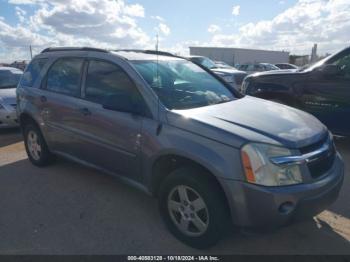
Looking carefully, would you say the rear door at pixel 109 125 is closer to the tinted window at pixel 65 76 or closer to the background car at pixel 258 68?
the tinted window at pixel 65 76

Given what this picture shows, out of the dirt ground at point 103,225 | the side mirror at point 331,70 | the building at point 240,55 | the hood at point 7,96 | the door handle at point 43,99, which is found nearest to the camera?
the dirt ground at point 103,225

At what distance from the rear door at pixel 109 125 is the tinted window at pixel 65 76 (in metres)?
0.21

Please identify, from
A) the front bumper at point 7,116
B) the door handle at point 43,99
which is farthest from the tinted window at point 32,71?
the front bumper at point 7,116

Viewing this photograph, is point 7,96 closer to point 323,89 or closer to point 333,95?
point 323,89

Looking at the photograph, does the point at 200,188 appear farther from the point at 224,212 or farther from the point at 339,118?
the point at 339,118

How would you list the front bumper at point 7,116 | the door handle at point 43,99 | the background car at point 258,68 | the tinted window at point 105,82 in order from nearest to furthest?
the tinted window at point 105,82, the door handle at point 43,99, the front bumper at point 7,116, the background car at point 258,68

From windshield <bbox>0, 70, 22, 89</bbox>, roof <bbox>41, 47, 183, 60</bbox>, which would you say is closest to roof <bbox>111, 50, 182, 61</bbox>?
roof <bbox>41, 47, 183, 60</bbox>

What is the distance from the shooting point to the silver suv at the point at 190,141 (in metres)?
2.52

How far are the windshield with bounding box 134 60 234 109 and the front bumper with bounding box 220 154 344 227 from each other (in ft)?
3.52

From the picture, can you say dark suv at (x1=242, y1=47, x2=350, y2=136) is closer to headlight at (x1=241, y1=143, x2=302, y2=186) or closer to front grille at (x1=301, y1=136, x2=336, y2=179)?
front grille at (x1=301, y1=136, x2=336, y2=179)

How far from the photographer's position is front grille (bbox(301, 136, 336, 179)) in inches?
105

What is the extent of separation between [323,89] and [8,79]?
7.80 metres

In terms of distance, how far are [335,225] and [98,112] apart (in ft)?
9.12

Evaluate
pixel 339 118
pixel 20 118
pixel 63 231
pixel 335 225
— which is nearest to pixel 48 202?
pixel 63 231
